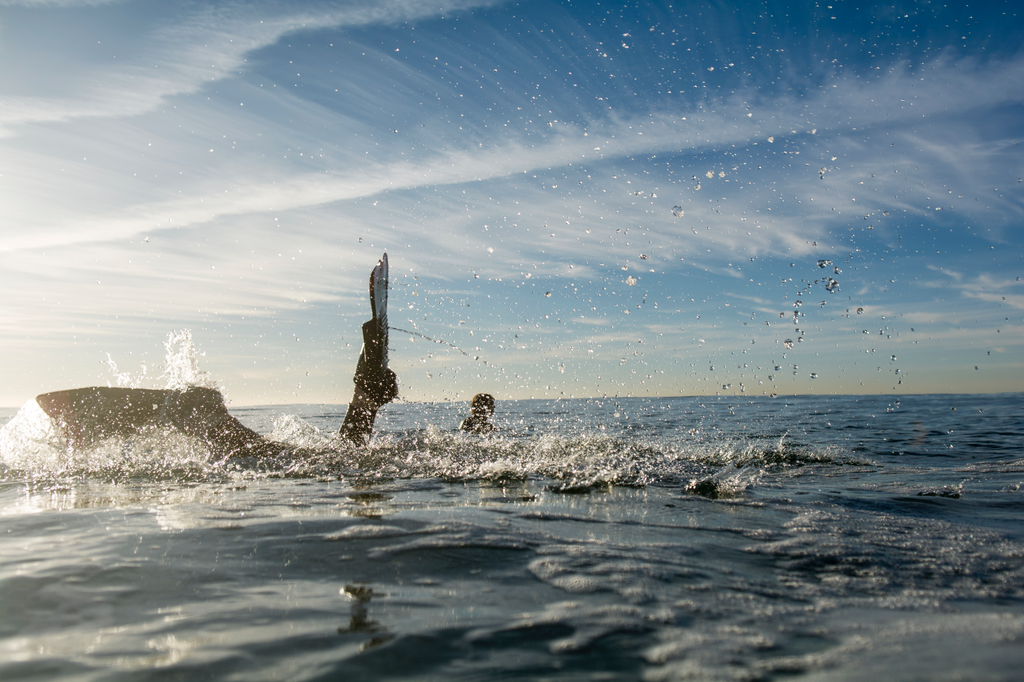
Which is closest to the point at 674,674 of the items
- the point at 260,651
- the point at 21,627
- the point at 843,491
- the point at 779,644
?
the point at 779,644

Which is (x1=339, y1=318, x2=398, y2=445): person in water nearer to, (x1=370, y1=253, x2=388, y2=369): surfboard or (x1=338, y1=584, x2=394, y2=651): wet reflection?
(x1=370, y1=253, x2=388, y2=369): surfboard

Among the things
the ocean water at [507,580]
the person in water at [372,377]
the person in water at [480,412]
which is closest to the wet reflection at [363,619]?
the ocean water at [507,580]

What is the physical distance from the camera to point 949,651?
227 centimetres

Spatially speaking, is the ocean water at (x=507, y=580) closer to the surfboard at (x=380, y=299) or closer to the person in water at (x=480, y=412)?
the surfboard at (x=380, y=299)

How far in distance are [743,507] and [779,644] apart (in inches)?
155

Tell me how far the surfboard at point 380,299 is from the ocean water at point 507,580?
390cm

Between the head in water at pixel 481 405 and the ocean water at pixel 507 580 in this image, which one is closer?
the ocean water at pixel 507 580

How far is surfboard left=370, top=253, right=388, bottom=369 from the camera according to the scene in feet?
35.4

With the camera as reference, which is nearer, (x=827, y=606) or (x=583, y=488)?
(x=827, y=606)

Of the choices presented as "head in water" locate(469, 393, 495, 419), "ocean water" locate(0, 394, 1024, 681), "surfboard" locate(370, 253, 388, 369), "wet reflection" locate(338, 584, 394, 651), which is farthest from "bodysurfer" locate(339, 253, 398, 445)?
"wet reflection" locate(338, 584, 394, 651)

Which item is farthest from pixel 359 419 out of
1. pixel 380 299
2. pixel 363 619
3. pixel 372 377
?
pixel 363 619

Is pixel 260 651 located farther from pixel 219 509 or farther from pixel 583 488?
pixel 583 488

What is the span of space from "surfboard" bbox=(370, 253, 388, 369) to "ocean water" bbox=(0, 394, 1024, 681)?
390 cm

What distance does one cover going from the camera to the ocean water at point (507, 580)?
7.29 ft
